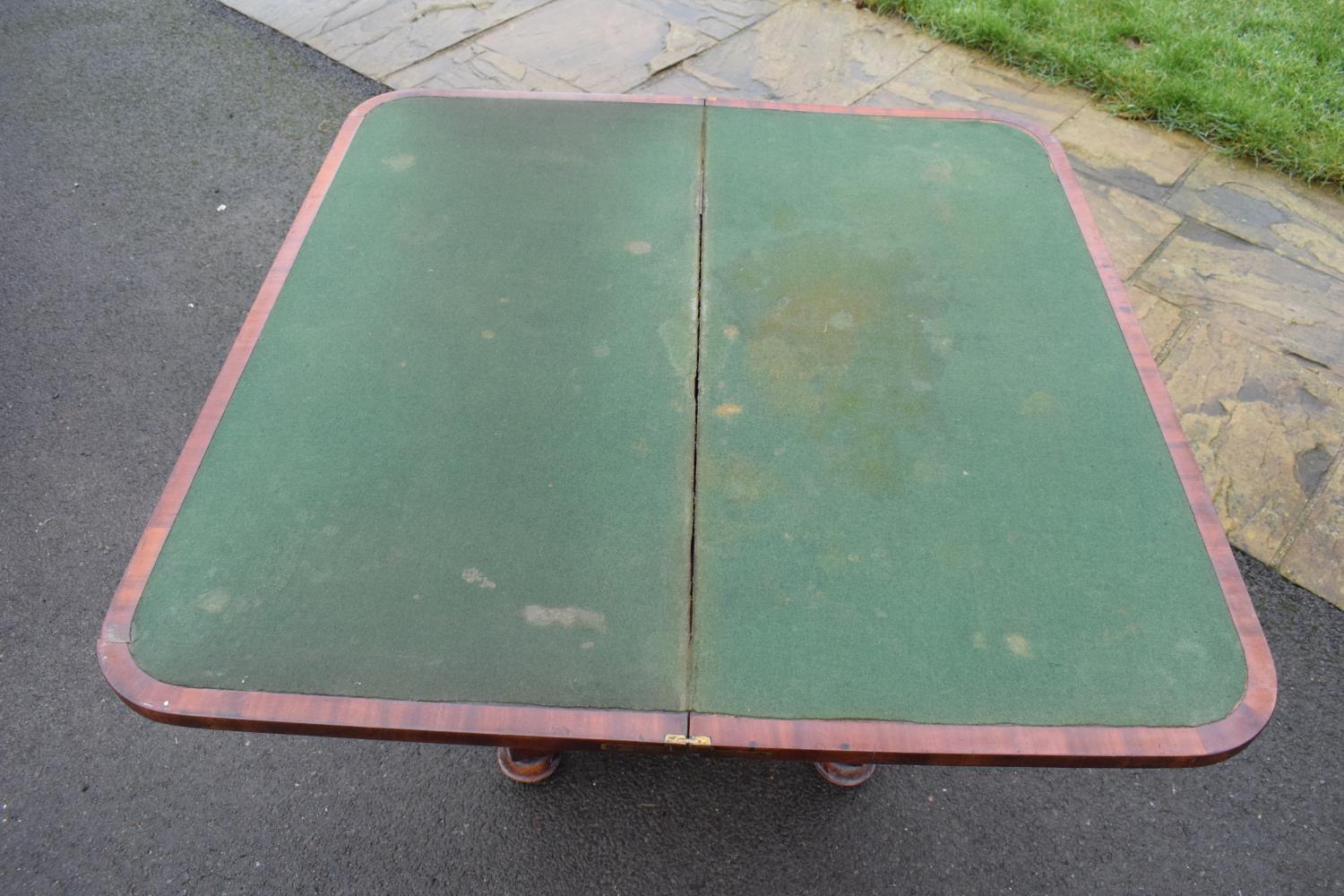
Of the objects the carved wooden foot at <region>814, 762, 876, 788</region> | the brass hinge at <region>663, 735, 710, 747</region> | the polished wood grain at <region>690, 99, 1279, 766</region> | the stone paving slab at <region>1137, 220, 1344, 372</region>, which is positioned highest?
the polished wood grain at <region>690, 99, 1279, 766</region>

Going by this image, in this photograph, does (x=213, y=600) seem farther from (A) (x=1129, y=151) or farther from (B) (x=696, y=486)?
(A) (x=1129, y=151)

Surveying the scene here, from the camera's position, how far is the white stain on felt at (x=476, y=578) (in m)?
1.42

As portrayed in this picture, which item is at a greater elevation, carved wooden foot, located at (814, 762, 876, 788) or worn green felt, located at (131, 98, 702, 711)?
worn green felt, located at (131, 98, 702, 711)

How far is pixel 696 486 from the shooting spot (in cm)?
155

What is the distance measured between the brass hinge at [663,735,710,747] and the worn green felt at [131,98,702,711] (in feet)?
0.16

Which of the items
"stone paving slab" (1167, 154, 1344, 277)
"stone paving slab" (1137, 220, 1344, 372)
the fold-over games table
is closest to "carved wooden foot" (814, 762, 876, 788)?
the fold-over games table

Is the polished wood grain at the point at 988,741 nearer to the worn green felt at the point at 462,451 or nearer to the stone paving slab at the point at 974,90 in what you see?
the worn green felt at the point at 462,451

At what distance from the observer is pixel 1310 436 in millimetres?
2682

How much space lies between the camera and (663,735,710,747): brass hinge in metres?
1.25

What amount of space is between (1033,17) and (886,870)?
386 cm

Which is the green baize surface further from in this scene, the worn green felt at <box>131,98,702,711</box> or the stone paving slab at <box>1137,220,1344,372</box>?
the stone paving slab at <box>1137,220,1344,372</box>

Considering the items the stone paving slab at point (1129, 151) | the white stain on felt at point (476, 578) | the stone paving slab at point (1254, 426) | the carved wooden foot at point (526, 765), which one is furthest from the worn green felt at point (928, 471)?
the stone paving slab at point (1129, 151)

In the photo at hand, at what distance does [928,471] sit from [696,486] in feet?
1.37

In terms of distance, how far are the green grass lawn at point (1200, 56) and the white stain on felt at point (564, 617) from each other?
3595 millimetres
